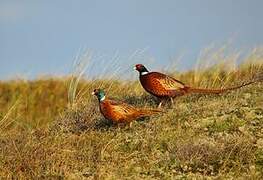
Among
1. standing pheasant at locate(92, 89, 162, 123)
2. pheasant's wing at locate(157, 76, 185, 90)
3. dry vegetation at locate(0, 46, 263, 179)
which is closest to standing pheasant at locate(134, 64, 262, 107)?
pheasant's wing at locate(157, 76, 185, 90)

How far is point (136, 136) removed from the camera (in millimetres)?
8961

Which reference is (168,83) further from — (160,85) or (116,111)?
(116,111)

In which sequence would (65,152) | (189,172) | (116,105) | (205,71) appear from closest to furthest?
(189,172) → (65,152) → (116,105) → (205,71)

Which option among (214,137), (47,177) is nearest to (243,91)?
(214,137)

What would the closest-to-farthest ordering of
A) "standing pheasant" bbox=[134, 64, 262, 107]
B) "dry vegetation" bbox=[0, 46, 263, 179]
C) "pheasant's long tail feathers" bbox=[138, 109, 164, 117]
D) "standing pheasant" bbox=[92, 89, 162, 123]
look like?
1. "dry vegetation" bbox=[0, 46, 263, 179]
2. "standing pheasant" bbox=[92, 89, 162, 123]
3. "pheasant's long tail feathers" bbox=[138, 109, 164, 117]
4. "standing pheasant" bbox=[134, 64, 262, 107]

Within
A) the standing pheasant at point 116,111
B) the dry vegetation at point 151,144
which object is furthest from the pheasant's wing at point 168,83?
the standing pheasant at point 116,111

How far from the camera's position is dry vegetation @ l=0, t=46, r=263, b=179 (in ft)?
26.2

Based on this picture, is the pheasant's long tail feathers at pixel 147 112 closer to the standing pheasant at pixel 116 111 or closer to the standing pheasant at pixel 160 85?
the standing pheasant at pixel 116 111

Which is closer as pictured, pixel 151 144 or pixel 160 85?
pixel 151 144

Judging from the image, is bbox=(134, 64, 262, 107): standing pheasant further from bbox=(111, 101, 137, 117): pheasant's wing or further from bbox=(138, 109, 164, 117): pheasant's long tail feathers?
bbox=(111, 101, 137, 117): pheasant's wing

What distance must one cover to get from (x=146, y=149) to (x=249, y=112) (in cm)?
153

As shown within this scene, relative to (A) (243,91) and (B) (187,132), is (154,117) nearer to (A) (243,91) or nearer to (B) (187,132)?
(B) (187,132)

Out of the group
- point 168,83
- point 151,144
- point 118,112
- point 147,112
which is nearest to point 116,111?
point 118,112

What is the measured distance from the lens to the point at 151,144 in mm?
8656
